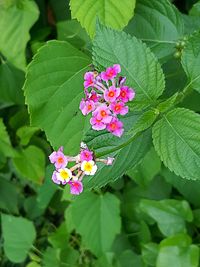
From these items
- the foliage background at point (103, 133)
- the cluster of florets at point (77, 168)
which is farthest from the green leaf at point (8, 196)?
the cluster of florets at point (77, 168)

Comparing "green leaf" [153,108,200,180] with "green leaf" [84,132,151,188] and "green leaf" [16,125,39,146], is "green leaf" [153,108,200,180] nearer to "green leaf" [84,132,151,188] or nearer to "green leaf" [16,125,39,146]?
"green leaf" [84,132,151,188]

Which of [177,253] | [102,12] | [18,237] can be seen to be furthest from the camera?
[18,237]

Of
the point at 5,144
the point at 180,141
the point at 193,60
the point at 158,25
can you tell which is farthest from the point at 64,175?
the point at 5,144

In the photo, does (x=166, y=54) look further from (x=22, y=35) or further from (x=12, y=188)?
(x=12, y=188)

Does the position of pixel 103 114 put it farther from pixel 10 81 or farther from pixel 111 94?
pixel 10 81

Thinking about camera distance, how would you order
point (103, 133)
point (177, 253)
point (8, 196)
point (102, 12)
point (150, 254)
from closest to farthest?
point (103, 133) < point (102, 12) < point (177, 253) < point (150, 254) < point (8, 196)

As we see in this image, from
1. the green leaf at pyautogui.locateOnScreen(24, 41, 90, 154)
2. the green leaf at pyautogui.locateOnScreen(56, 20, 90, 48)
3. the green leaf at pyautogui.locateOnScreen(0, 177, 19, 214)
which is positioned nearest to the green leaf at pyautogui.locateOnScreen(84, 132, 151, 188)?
the green leaf at pyautogui.locateOnScreen(24, 41, 90, 154)

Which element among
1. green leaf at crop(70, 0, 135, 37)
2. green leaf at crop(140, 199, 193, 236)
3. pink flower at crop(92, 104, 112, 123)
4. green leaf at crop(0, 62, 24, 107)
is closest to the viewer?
pink flower at crop(92, 104, 112, 123)
